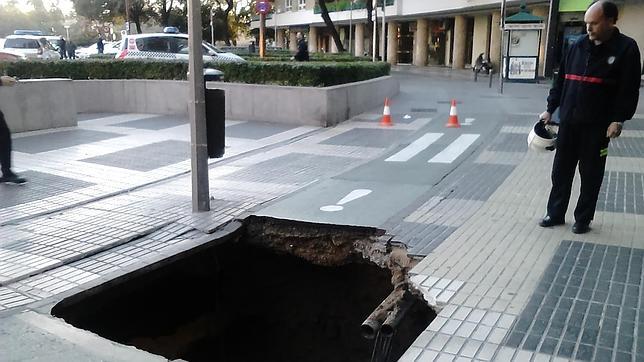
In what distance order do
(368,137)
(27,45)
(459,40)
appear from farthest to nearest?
(459,40)
(27,45)
(368,137)

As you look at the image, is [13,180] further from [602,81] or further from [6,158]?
[602,81]

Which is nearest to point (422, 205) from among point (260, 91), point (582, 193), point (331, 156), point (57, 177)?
point (582, 193)

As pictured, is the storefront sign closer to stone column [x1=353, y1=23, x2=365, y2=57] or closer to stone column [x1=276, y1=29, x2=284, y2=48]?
stone column [x1=353, y1=23, x2=365, y2=57]

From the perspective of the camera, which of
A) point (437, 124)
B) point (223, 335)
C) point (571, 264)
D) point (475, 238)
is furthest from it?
point (437, 124)

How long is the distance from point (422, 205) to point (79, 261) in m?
3.44

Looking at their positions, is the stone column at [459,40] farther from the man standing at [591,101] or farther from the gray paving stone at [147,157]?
the man standing at [591,101]

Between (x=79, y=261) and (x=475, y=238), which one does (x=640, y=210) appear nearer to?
(x=475, y=238)

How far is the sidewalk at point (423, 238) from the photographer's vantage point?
143 inches

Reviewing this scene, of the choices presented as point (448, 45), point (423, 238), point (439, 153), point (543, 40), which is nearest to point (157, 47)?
point (439, 153)

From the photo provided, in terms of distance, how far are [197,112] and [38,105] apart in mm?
6424

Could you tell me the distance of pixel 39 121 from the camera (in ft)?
36.7

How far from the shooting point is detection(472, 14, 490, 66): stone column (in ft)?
105

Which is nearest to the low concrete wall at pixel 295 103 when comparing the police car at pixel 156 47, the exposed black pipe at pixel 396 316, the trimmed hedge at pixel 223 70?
the trimmed hedge at pixel 223 70

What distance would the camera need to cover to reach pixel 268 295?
620 centimetres
